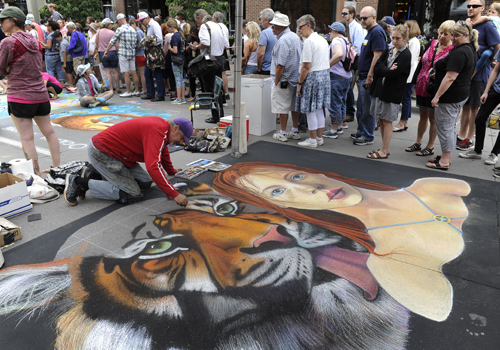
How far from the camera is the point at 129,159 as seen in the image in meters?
3.72

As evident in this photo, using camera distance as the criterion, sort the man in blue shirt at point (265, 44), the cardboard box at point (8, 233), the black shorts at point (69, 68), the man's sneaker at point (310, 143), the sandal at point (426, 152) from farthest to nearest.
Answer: the black shorts at point (69, 68) < the man in blue shirt at point (265, 44) < the man's sneaker at point (310, 143) < the sandal at point (426, 152) < the cardboard box at point (8, 233)

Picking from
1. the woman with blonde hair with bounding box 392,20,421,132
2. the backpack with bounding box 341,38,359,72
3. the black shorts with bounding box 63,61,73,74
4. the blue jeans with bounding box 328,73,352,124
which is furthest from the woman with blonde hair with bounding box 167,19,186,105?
the woman with blonde hair with bounding box 392,20,421,132

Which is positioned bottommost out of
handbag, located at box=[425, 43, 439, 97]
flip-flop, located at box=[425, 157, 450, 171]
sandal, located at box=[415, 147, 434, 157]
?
flip-flop, located at box=[425, 157, 450, 171]

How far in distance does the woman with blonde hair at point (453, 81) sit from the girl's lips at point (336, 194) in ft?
5.42

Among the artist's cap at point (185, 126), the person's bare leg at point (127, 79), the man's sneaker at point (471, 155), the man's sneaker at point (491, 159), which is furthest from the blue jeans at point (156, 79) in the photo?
the man's sneaker at point (491, 159)

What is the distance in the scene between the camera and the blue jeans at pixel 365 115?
5637 mm

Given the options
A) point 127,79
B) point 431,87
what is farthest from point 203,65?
point 431,87

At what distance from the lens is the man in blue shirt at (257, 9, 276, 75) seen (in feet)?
21.3

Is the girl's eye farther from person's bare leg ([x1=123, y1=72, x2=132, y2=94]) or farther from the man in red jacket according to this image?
person's bare leg ([x1=123, y1=72, x2=132, y2=94])

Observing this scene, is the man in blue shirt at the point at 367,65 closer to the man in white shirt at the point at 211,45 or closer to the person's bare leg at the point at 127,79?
the man in white shirt at the point at 211,45

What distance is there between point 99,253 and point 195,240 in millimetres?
777

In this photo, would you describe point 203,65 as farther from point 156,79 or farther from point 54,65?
point 54,65

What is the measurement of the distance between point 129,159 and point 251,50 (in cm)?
410

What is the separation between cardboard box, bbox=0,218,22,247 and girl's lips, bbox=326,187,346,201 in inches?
117
